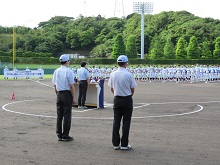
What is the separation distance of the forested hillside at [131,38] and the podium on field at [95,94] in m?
69.2

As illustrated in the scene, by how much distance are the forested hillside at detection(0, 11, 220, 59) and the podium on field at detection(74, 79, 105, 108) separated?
69.2 m

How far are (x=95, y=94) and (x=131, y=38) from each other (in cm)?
7293

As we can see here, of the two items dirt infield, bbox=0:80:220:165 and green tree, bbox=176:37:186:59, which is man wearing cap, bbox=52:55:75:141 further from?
green tree, bbox=176:37:186:59

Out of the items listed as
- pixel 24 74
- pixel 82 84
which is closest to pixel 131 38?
pixel 24 74

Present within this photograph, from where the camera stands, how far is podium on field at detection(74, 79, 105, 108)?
1712cm

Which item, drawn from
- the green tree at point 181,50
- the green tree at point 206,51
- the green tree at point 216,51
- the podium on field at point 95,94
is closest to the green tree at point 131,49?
the green tree at point 181,50

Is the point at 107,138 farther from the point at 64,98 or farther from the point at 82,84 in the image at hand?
the point at 82,84

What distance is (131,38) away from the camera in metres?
89.5

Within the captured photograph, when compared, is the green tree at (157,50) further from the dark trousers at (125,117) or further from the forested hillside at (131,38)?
the dark trousers at (125,117)

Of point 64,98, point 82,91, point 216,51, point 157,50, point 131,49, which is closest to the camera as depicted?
point 64,98

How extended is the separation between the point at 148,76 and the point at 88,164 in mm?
39123

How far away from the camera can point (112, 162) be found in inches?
306

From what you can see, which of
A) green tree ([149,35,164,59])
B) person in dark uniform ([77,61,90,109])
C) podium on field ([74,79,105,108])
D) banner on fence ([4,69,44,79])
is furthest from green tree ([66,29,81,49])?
person in dark uniform ([77,61,90,109])

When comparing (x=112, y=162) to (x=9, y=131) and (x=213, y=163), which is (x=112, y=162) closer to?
(x=213, y=163)
